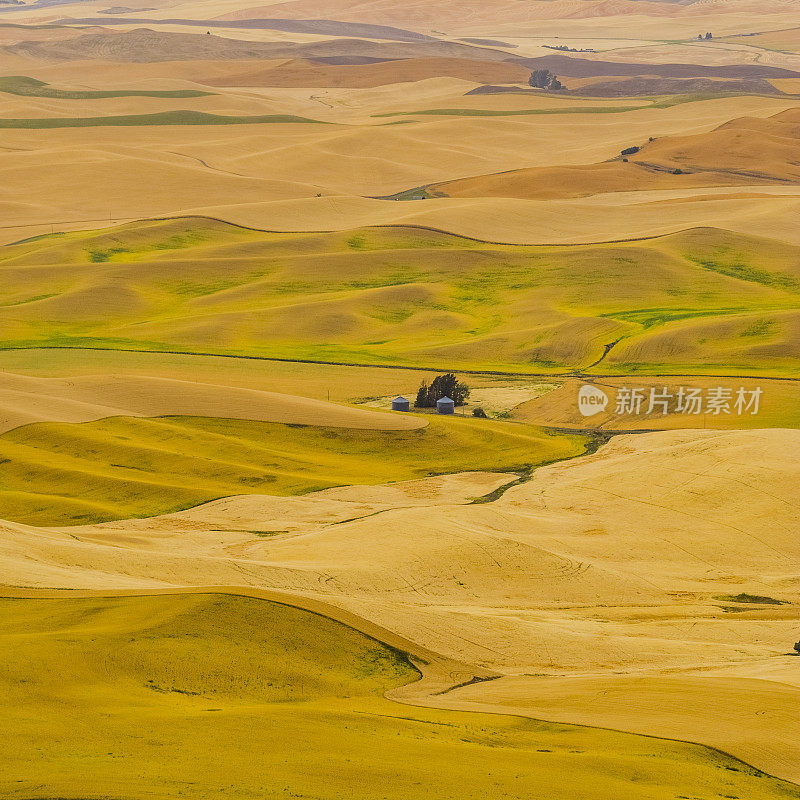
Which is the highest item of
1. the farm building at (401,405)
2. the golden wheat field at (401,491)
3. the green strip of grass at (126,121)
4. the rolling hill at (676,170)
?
the green strip of grass at (126,121)

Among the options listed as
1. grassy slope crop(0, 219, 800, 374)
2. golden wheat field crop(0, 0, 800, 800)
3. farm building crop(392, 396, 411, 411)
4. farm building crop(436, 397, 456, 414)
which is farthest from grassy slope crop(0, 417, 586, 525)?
grassy slope crop(0, 219, 800, 374)

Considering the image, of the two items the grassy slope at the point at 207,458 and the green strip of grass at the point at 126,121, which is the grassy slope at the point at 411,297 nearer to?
the grassy slope at the point at 207,458

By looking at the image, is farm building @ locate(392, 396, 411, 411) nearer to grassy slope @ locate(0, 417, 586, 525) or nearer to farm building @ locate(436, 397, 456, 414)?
farm building @ locate(436, 397, 456, 414)

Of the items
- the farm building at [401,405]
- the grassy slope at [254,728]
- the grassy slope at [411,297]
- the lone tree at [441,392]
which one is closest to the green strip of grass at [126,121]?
the grassy slope at [411,297]

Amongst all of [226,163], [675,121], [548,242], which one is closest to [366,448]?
[548,242]

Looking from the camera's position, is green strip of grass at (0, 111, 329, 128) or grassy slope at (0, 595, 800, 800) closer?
grassy slope at (0, 595, 800, 800)

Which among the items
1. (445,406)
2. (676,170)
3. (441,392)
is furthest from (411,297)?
(676,170)

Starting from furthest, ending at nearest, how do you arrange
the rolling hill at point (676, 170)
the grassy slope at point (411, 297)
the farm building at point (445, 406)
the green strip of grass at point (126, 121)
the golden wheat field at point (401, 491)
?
the green strip of grass at point (126, 121) → the rolling hill at point (676, 170) → the grassy slope at point (411, 297) → the farm building at point (445, 406) → the golden wheat field at point (401, 491)
